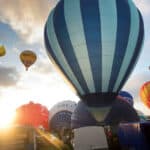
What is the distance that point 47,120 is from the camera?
20.8m

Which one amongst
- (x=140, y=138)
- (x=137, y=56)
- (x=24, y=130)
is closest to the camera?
(x=24, y=130)

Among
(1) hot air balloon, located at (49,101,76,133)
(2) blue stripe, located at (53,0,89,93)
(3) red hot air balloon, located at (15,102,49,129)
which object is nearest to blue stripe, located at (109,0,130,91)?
(2) blue stripe, located at (53,0,89,93)

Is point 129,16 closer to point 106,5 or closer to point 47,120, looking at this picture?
point 106,5

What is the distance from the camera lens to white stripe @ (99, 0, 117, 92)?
578 inches

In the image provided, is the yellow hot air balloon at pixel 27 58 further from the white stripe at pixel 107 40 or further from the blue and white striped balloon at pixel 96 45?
the white stripe at pixel 107 40

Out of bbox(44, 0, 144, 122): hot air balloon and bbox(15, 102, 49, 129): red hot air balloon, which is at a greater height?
bbox(44, 0, 144, 122): hot air balloon

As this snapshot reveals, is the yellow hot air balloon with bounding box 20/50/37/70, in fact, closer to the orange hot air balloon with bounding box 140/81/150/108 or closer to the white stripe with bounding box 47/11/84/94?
the white stripe with bounding box 47/11/84/94

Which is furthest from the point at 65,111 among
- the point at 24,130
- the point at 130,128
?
the point at 24,130

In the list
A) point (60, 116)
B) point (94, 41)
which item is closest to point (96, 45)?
point (94, 41)

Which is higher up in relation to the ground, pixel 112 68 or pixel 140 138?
pixel 112 68

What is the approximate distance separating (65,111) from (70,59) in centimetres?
725

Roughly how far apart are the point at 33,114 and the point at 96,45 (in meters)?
7.72

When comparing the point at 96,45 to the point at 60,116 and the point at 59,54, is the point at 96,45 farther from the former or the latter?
the point at 60,116

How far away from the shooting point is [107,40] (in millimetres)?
14742
